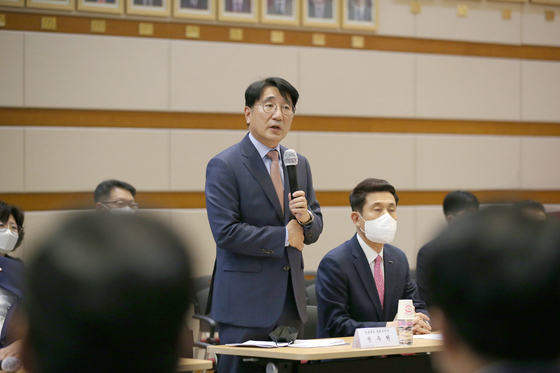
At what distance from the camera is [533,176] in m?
5.79

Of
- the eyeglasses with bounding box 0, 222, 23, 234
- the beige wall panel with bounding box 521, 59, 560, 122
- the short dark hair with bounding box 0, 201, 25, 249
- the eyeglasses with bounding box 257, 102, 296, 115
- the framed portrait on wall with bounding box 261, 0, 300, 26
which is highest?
the framed portrait on wall with bounding box 261, 0, 300, 26

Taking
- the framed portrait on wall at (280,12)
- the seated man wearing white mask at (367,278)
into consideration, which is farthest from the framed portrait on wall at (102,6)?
the seated man wearing white mask at (367,278)

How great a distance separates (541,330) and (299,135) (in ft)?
15.1

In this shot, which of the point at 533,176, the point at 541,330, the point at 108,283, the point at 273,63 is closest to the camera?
the point at 108,283

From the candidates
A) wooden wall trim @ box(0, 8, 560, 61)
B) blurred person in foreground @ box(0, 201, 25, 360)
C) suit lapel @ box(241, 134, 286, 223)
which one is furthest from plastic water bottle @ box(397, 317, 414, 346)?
wooden wall trim @ box(0, 8, 560, 61)

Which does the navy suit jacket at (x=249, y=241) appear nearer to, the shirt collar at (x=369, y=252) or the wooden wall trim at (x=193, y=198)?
the shirt collar at (x=369, y=252)

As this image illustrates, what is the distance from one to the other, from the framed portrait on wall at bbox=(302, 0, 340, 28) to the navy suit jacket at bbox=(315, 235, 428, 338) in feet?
9.62

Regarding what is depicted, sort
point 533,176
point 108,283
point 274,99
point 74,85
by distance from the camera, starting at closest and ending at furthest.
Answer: point 108,283 → point 274,99 → point 74,85 → point 533,176

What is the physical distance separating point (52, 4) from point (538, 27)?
478cm

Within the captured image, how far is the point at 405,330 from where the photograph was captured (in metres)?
2.42

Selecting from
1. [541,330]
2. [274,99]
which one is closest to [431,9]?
[274,99]

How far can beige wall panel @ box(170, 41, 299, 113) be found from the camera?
5051 millimetres

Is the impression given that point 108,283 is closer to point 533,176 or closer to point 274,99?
point 274,99

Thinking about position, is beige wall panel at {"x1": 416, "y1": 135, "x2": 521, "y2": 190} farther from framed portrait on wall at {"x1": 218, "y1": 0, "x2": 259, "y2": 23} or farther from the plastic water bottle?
the plastic water bottle
